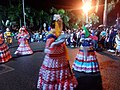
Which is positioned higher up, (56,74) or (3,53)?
(3,53)

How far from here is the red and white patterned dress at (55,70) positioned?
464cm

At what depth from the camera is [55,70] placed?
15.3 ft

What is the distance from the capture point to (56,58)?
4.66 metres

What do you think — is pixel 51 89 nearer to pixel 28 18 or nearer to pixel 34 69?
pixel 34 69

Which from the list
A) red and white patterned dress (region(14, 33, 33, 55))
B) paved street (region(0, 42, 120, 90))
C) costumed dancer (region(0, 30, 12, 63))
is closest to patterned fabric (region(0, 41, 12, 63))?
costumed dancer (region(0, 30, 12, 63))

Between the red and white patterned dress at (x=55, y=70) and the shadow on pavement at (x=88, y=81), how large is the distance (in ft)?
2.88

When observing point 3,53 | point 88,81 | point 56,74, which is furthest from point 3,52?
point 56,74

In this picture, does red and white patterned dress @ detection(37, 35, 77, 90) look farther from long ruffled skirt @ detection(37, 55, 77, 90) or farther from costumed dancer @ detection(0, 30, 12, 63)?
costumed dancer @ detection(0, 30, 12, 63)

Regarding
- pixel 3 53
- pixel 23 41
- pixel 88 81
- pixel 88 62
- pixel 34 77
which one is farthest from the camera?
pixel 23 41

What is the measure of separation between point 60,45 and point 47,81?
3.09 feet

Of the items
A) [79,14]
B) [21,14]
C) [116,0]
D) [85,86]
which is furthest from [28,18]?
[85,86]

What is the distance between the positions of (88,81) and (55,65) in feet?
6.33

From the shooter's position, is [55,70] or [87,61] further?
[87,61]

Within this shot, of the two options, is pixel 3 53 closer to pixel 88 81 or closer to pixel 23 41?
pixel 23 41
